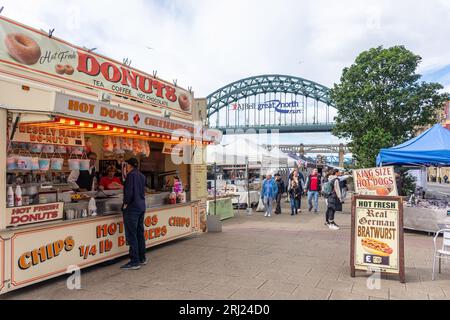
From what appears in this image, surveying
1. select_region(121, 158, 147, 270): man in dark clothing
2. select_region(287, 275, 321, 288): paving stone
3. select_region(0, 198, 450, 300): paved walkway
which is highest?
select_region(121, 158, 147, 270): man in dark clothing

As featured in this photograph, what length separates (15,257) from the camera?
13.9 ft

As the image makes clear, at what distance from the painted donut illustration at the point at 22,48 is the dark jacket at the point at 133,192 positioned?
2.12 metres

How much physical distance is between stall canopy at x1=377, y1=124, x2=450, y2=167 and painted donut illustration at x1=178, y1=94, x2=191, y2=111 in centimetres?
533

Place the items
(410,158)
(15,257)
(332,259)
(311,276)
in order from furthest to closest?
(410,158), (332,259), (311,276), (15,257)

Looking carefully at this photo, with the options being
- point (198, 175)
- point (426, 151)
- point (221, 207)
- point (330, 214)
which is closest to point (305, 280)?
point (198, 175)

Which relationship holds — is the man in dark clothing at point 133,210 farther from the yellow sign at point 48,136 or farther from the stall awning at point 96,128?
the yellow sign at point 48,136

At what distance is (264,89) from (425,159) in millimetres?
86369

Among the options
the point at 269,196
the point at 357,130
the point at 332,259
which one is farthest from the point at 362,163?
the point at 332,259

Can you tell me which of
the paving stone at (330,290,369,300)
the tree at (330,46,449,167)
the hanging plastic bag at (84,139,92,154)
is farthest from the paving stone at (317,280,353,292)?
the tree at (330,46,449,167)

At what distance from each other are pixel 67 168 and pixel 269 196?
7.19 metres

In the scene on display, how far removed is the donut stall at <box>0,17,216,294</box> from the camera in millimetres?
4262

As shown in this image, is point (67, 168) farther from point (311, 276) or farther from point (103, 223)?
point (311, 276)

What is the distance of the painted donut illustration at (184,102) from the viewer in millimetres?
8638

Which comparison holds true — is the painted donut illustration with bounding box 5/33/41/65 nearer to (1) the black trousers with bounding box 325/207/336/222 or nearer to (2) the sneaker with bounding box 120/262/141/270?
(2) the sneaker with bounding box 120/262/141/270
